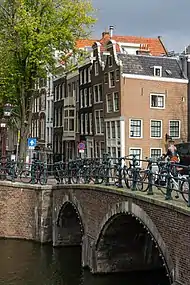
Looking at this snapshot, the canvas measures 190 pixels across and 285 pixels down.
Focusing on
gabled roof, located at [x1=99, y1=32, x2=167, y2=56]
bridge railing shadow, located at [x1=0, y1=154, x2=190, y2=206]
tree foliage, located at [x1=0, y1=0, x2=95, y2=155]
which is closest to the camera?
bridge railing shadow, located at [x1=0, y1=154, x2=190, y2=206]

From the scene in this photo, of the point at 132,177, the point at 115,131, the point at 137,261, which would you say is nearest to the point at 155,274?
the point at 137,261

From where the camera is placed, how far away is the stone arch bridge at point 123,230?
30.6ft

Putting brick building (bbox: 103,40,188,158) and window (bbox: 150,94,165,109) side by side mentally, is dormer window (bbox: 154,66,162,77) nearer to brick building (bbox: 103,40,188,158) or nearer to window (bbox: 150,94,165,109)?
brick building (bbox: 103,40,188,158)

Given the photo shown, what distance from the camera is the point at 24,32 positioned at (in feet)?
75.3

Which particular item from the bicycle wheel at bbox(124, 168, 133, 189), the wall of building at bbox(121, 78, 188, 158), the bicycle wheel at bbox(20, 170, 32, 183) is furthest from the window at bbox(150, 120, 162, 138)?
the bicycle wheel at bbox(124, 168, 133, 189)

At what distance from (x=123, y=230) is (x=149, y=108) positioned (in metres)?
20.6

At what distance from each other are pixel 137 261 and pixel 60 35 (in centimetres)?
1290

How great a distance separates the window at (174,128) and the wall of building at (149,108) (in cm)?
21

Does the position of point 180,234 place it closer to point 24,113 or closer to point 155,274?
point 155,274

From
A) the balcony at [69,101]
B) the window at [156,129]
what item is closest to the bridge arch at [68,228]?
the window at [156,129]

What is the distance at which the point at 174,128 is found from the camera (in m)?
34.5

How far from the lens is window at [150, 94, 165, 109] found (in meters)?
33.9

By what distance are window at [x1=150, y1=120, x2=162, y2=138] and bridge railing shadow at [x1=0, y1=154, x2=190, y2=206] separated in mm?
13422

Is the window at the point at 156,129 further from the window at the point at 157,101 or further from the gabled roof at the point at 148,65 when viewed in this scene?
the gabled roof at the point at 148,65
